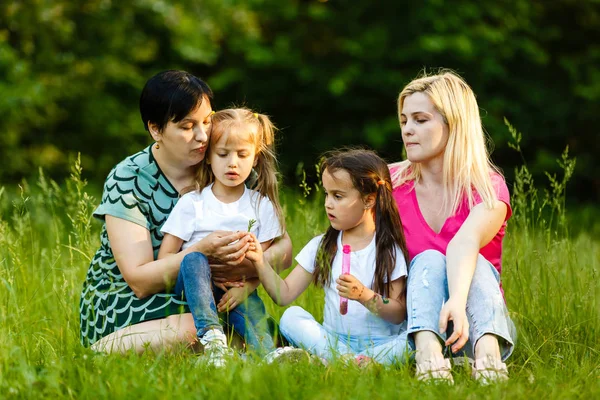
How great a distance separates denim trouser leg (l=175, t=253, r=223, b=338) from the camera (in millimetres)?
2957


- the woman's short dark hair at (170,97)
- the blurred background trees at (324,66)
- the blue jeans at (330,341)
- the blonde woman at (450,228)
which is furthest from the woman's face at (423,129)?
the blurred background trees at (324,66)

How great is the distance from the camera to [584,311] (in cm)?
343

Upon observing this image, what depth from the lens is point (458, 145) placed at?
3.28 m

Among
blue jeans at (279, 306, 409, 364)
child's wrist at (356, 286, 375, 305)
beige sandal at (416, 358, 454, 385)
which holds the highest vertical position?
child's wrist at (356, 286, 375, 305)

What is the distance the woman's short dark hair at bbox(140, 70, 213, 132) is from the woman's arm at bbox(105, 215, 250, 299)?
44 centimetres

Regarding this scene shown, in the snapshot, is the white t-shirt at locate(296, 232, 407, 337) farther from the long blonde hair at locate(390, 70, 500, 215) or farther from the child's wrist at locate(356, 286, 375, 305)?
the long blonde hair at locate(390, 70, 500, 215)

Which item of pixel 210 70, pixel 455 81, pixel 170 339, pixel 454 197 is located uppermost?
pixel 210 70

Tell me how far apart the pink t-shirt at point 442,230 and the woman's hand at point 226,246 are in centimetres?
71

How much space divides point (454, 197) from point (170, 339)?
50.4 inches

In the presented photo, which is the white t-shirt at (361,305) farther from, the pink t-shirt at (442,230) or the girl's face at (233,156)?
the girl's face at (233,156)

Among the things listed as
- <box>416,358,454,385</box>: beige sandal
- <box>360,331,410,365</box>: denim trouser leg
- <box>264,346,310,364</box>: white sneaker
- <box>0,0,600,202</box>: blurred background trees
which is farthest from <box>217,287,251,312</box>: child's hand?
<box>0,0,600,202</box>: blurred background trees

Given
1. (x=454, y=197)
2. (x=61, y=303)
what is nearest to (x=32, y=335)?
(x=61, y=303)

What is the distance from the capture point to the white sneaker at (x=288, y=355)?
9.26 feet

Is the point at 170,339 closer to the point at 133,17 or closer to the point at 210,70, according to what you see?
the point at 133,17
